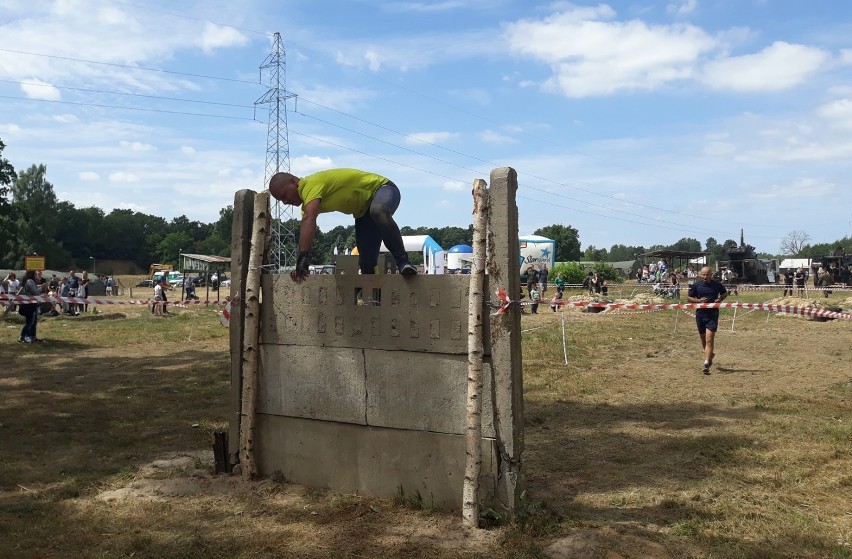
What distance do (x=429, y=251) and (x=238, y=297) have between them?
3016cm

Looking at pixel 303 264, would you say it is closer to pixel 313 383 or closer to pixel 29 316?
pixel 313 383

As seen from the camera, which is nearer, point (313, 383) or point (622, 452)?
point (313, 383)

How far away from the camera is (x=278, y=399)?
5.96 meters

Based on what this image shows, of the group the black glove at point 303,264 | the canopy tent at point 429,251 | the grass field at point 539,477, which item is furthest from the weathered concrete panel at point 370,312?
the canopy tent at point 429,251

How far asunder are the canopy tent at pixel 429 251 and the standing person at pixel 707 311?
70.4 ft

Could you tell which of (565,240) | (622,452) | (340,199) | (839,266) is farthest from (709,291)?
(565,240)

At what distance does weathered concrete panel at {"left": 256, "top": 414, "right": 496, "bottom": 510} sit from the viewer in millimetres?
5094

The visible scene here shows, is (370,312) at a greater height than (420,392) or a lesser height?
greater

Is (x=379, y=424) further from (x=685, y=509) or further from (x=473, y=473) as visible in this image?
(x=685, y=509)

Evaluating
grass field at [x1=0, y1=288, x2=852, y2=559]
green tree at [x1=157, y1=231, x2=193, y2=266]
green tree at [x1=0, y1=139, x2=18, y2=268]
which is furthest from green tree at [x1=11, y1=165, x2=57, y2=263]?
grass field at [x1=0, y1=288, x2=852, y2=559]

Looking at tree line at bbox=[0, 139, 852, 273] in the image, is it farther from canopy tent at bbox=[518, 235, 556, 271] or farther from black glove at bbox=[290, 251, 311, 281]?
black glove at bbox=[290, 251, 311, 281]

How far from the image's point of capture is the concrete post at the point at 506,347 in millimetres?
4820

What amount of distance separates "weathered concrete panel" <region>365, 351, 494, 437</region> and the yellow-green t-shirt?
1.23 metres

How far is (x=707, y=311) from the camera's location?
11453 millimetres
